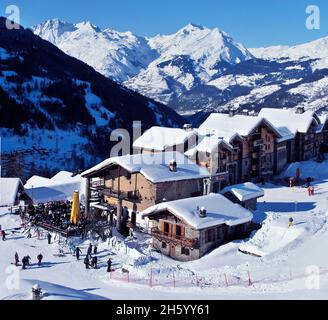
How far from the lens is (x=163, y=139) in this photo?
57656 mm

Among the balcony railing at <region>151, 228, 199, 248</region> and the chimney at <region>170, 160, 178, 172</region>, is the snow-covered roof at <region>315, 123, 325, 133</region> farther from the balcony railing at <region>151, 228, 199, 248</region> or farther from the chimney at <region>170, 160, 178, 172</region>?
the balcony railing at <region>151, 228, 199, 248</region>

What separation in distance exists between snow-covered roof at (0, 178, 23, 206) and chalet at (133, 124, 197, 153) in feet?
44.8

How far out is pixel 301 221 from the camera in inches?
1544

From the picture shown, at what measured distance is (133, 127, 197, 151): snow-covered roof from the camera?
56.2 metres

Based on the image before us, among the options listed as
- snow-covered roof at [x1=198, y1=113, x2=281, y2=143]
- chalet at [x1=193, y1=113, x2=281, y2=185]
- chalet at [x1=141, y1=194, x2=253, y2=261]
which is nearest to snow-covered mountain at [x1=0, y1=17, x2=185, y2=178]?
snow-covered roof at [x1=198, y1=113, x2=281, y2=143]

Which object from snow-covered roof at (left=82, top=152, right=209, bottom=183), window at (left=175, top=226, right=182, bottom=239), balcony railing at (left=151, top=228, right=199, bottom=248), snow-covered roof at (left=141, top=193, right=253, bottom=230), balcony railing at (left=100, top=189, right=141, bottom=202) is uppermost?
snow-covered roof at (left=82, top=152, right=209, bottom=183)

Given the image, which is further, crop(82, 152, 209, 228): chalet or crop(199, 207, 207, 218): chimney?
crop(82, 152, 209, 228): chalet

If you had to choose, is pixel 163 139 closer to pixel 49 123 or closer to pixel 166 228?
pixel 166 228

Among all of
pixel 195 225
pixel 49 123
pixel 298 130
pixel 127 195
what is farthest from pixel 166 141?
pixel 49 123

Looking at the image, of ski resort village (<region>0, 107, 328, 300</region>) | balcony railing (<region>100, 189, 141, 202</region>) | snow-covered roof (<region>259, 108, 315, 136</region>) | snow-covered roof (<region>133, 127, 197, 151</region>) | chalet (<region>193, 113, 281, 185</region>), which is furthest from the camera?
snow-covered roof (<region>259, 108, 315, 136</region>)

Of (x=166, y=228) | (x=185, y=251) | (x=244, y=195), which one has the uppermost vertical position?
(x=244, y=195)

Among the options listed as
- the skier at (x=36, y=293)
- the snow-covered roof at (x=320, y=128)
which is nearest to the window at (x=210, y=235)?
the skier at (x=36, y=293)

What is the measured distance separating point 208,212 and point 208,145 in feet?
50.5
